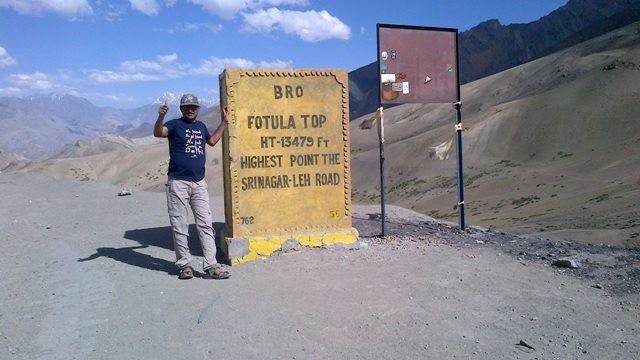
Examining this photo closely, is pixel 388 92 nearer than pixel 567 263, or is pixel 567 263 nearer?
pixel 567 263

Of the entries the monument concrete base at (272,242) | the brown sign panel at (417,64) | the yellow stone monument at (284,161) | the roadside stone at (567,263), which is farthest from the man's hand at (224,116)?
the roadside stone at (567,263)

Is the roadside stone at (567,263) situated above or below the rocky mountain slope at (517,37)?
below

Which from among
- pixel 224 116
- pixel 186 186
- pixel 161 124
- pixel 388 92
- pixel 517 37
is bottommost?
pixel 186 186

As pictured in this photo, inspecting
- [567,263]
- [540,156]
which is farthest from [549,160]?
[567,263]

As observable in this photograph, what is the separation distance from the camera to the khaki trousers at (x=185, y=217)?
19.8ft

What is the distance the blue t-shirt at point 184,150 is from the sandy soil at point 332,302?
1130 millimetres

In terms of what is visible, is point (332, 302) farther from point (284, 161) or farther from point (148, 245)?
point (148, 245)

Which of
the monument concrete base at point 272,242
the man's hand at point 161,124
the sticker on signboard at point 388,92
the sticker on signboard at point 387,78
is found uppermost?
the sticker on signboard at point 387,78

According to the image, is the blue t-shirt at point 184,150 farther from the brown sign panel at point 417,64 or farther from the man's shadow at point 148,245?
the brown sign panel at point 417,64

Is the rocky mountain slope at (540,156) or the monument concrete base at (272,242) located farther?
the rocky mountain slope at (540,156)

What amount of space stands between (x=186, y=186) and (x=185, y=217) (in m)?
0.34

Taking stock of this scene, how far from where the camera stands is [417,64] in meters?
8.32

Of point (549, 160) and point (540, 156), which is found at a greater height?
point (540, 156)

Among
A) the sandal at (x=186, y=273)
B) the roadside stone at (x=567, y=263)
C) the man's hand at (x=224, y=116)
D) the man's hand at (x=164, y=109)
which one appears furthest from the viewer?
the man's hand at (x=224, y=116)
